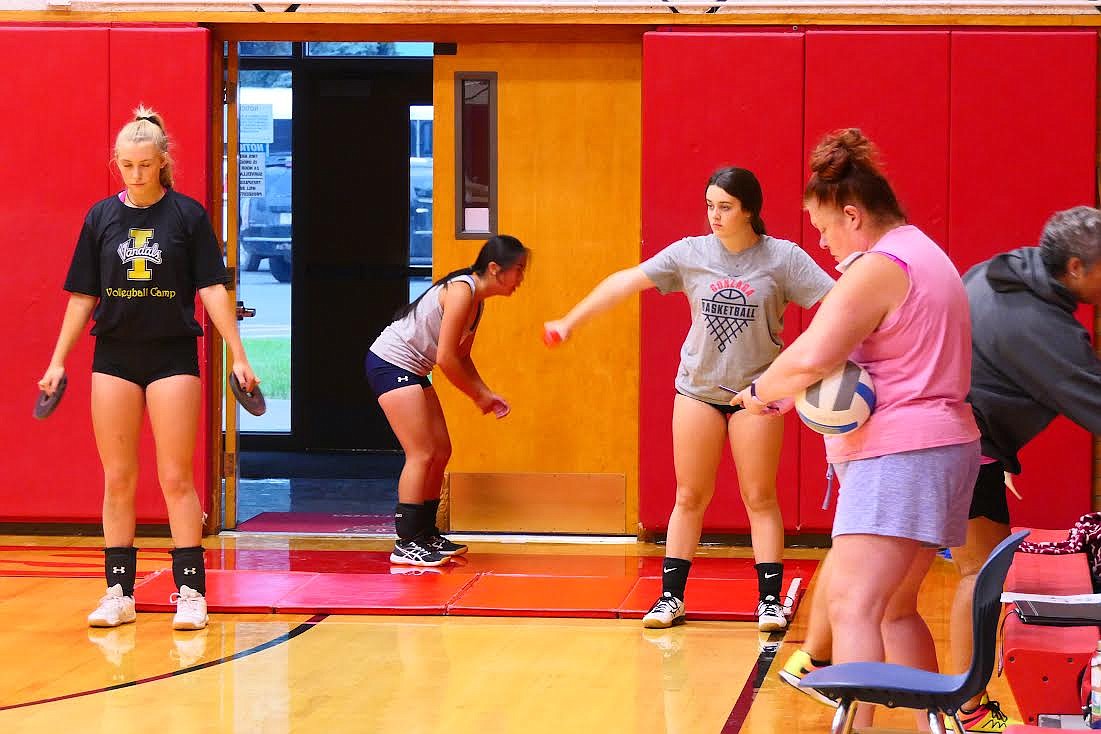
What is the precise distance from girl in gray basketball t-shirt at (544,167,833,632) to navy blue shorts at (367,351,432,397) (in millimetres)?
1492

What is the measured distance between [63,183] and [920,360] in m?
5.11

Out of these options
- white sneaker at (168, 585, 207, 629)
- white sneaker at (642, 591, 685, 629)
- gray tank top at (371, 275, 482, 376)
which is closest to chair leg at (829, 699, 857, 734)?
white sneaker at (642, 591, 685, 629)

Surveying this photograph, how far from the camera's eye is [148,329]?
16.4 ft

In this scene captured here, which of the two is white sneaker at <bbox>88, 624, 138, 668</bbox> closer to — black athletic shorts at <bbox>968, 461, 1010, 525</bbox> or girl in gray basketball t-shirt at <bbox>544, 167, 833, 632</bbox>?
girl in gray basketball t-shirt at <bbox>544, 167, 833, 632</bbox>

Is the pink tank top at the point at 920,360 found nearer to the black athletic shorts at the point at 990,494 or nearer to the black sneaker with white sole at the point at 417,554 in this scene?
the black athletic shorts at the point at 990,494

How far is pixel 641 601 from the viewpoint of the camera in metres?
5.55

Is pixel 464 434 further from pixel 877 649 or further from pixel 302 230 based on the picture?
pixel 877 649

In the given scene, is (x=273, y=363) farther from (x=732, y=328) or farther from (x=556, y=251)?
(x=732, y=328)

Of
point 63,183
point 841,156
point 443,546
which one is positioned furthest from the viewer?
point 63,183

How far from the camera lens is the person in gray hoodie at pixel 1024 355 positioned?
3.36 meters

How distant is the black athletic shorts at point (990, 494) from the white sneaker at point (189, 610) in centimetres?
277

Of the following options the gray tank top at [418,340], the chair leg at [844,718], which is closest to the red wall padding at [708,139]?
the gray tank top at [418,340]

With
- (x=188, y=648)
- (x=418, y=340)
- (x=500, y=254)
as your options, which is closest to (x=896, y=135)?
(x=500, y=254)

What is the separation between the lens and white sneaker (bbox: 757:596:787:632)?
200 inches
